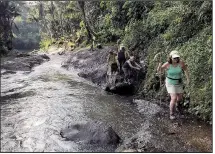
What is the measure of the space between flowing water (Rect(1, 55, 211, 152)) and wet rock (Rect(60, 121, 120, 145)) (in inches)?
8.2

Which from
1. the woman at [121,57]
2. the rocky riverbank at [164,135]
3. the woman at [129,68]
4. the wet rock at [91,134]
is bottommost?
the rocky riverbank at [164,135]

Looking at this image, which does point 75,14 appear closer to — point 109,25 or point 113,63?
point 109,25

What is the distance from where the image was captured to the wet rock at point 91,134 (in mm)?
7148

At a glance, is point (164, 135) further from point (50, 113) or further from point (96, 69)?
point (96, 69)

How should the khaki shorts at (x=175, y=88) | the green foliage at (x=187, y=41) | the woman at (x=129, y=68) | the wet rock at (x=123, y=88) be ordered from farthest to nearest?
the woman at (x=129, y=68), the wet rock at (x=123, y=88), the green foliage at (x=187, y=41), the khaki shorts at (x=175, y=88)

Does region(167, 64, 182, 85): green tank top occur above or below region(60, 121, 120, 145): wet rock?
above

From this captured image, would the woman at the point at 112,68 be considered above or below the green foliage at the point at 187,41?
below

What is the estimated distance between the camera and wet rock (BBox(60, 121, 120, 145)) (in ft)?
23.5

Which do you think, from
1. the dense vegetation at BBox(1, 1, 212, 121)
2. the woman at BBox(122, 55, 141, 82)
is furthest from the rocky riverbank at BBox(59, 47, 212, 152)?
the woman at BBox(122, 55, 141, 82)

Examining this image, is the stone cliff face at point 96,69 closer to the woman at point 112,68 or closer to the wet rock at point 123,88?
the wet rock at point 123,88

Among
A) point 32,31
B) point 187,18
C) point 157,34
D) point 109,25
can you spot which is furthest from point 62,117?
point 32,31

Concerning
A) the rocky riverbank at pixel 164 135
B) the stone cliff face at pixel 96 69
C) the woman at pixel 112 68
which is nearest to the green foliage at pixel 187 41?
the rocky riverbank at pixel 164 135

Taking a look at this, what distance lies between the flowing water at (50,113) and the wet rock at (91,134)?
209 mm

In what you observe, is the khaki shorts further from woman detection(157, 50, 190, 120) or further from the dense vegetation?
the dense vegetation
